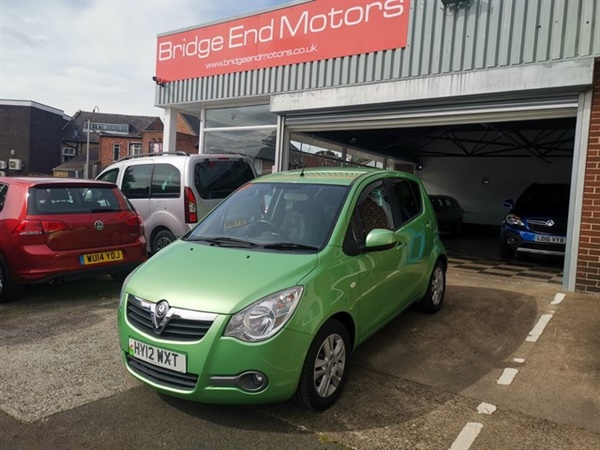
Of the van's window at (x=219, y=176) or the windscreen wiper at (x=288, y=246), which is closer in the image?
the windscreen wiper at (x=288, y=246)

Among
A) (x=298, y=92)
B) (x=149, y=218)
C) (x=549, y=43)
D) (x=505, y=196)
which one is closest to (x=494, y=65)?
(x=549, y=43)

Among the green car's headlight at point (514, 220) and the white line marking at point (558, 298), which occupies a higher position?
the green car's headlight at point (514, 220)

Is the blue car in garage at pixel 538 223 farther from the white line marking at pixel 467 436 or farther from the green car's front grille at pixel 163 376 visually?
the green car's front grille at pixel 163 376

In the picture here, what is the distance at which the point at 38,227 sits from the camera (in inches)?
Result: 216

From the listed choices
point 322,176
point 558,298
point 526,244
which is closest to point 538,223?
point 526,244

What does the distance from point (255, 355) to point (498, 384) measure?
213 cm

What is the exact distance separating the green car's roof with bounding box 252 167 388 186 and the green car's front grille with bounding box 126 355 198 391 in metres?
2.03

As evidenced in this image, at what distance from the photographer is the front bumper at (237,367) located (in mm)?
2805

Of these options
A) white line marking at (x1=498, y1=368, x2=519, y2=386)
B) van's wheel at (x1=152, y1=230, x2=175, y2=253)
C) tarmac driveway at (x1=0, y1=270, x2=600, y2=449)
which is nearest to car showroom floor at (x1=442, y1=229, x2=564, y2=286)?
tarmac driveway at (x1=0, y1=270, x2=600, y2=449)

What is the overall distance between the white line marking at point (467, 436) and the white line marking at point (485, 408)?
0.21 metres

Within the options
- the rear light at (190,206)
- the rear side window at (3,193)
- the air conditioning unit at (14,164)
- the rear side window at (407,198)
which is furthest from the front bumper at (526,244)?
the air conditioning unit at (14,164)

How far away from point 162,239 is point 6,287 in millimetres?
2718

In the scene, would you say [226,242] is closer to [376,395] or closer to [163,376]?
[163,376]

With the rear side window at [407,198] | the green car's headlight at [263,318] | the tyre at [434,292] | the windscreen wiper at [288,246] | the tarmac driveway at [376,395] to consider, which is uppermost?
the rear side window at [407,198]
